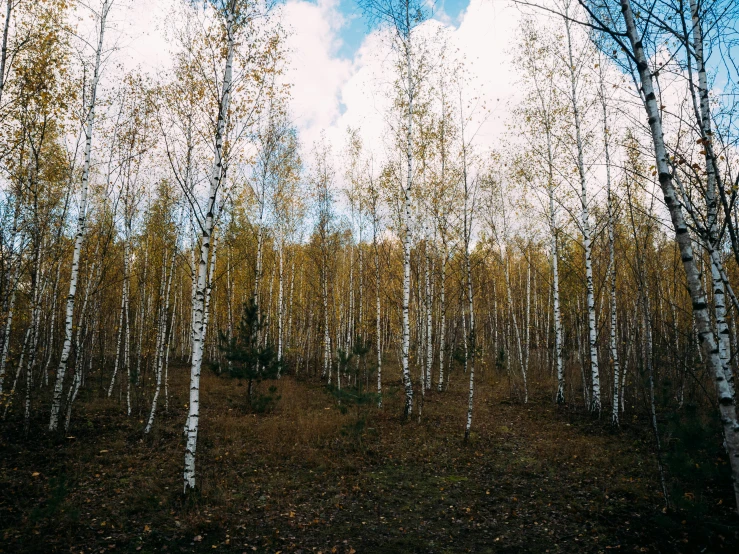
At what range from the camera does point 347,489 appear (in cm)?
691

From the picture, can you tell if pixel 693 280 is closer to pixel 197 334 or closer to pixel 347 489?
pixel 347 489

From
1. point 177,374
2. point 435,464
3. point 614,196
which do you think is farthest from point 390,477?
point 177,374

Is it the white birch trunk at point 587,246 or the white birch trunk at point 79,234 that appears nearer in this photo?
the white birch trunk at point 79,234

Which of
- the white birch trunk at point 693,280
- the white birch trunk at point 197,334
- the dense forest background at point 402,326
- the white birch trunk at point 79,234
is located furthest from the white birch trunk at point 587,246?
the white birch trunk at point 79,234

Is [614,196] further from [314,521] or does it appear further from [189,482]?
[189,482]

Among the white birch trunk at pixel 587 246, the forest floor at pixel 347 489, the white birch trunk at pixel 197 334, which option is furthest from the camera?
the white birch trunk at pixel 587 246

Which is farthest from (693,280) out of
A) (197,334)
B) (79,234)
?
(79,234)

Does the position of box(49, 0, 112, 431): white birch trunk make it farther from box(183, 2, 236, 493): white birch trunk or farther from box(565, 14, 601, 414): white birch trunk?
box(565, 14, 601, 414): white birch trunk

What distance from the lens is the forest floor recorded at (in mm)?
4980

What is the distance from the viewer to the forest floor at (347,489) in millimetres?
4980

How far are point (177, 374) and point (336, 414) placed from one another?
1209 centimetres

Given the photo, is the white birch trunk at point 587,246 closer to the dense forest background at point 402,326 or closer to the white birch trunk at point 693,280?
the dense forest background at point 402,326

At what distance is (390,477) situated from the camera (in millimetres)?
7508

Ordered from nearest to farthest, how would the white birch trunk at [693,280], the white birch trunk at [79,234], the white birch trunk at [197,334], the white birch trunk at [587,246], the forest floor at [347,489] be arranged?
the white birch trunk at [693,280], the forest floor at [347,489], the white birch trunk at [197,334], the white birch trunk at [79,234], the white birch trunk at [587,246]
